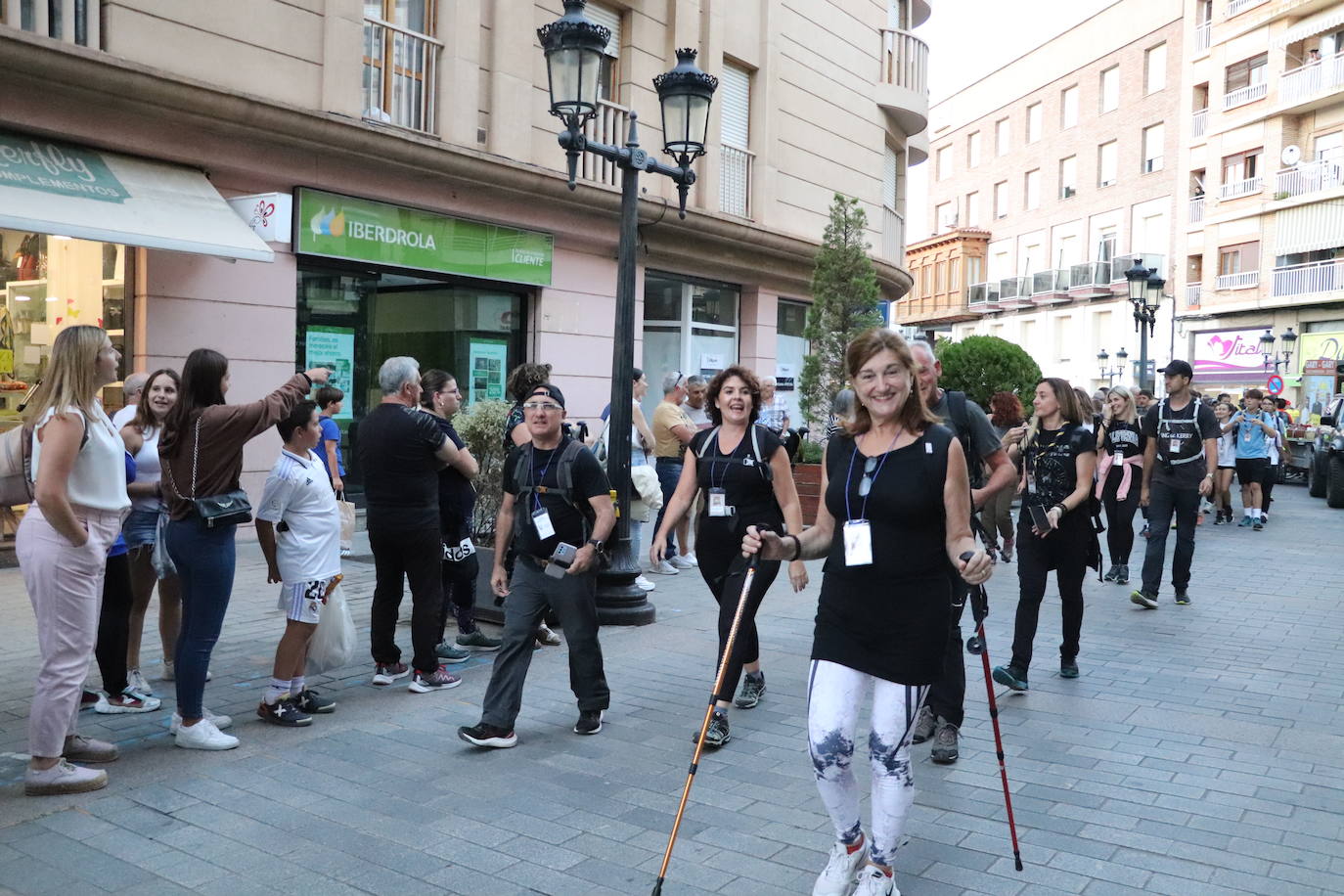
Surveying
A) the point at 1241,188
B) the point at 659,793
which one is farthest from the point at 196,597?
the point at 1241,188

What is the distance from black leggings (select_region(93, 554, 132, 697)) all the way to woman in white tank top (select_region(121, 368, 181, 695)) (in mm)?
152

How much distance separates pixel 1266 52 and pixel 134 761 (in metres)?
45.0

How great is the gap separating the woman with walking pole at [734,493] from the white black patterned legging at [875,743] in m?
2.03

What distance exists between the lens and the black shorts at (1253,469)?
16.9 metres

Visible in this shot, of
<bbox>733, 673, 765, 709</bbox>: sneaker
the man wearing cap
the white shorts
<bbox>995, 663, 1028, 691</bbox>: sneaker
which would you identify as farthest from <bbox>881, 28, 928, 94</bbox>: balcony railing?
the white shorts

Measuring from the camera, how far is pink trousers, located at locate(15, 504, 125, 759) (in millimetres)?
4582

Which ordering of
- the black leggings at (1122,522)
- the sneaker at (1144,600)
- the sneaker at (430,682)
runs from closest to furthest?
the sneaker at (430,682) < the sneaker at (1144,600) < the black leggings at (1122,522)

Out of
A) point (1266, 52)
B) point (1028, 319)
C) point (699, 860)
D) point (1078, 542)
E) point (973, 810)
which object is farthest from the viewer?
point (1028, 319)

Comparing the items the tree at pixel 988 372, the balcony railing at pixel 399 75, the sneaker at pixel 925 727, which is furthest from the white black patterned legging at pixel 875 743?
the tree at pixel 988 372

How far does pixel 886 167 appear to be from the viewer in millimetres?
23312

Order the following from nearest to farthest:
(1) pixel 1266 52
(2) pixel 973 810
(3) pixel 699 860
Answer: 1. (3) pixel 699 860
2. (2) pixel 973 810
3. (1) pixel 1266 52

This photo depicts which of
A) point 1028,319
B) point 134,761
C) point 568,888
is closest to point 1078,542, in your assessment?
point 568,888

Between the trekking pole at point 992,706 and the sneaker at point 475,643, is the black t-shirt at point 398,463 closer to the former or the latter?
the sneaker at point 475,643

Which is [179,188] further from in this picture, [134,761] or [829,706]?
[829,706]
